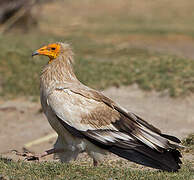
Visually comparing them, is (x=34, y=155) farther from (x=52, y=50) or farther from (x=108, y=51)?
(x=108, y=51)

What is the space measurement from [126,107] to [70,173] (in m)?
5.41

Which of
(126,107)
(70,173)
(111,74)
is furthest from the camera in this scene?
(111,74)

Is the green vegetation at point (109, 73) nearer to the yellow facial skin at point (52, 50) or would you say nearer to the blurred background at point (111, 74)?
the blurred background at point (111, 74)

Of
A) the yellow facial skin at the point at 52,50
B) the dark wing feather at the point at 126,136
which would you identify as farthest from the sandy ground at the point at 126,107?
the dark wing feather at the point at 126,136

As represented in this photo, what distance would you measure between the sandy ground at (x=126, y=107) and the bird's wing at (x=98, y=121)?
320 cm

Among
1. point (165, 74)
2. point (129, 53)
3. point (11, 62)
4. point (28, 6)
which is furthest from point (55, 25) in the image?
point (165, 74)

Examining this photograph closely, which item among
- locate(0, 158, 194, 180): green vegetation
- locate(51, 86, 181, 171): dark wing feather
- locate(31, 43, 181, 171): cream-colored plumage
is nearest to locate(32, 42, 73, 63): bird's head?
locate(31, 43, 181, 171): cream-colored plumage

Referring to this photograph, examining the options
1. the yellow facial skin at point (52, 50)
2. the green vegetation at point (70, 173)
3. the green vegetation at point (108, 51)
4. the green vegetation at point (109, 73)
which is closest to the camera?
the green vegetation at point (70, 173)

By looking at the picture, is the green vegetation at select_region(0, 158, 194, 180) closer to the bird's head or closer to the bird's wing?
the bird's wing

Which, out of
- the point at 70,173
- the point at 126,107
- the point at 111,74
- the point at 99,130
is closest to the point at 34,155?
the point at 70,173

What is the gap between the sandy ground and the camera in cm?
979

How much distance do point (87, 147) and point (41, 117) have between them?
5360 millimetres

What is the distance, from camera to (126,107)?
35.3 ft

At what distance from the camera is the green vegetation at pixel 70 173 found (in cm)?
537
